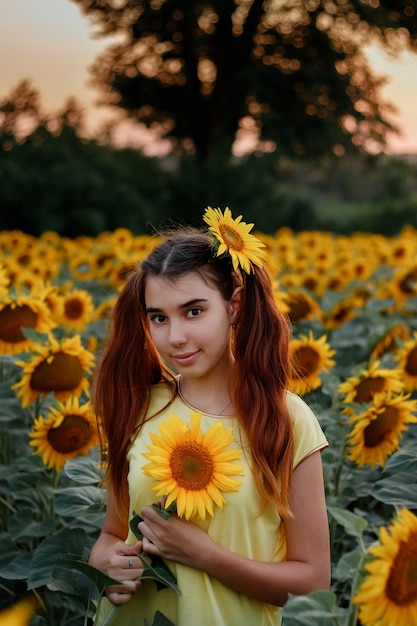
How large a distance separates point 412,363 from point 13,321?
4.41 ft

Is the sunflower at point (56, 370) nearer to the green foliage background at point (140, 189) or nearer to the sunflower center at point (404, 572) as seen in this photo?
the sunflower center at point (404, 572)

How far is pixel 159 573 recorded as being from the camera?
1.83 meters

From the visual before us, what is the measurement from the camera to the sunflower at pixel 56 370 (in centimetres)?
285

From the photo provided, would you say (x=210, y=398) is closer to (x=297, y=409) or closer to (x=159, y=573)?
(x=297, y=409)

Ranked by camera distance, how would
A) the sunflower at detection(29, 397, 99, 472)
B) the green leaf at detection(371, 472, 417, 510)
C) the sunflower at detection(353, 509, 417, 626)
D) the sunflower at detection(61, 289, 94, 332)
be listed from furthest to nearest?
the sunflower at detection(61, 289, 94, 332), the sunflower at detection(29, 397, 99, 472), the green leaf at detection(371, 472, 417, 510), the sunflower at detection(353, 509, 417, 626)

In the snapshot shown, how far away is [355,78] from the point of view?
1022 inches

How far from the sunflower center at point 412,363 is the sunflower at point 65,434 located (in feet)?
3.77

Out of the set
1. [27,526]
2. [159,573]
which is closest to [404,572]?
[159,573]

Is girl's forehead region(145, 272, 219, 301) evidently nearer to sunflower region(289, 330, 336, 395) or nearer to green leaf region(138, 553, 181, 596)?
green leaf region(138, 553, 181, 596)

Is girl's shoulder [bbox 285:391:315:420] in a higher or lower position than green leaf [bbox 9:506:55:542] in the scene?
higher

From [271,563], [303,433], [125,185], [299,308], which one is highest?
[125,185]

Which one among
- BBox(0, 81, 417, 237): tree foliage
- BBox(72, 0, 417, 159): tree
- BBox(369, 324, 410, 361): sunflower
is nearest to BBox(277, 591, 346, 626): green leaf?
BBox(369, 324, 410, 361): sunflower

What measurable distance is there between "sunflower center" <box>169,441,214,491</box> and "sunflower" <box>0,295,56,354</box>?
158 centimetres

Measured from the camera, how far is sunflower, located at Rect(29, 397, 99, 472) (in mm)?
2617
